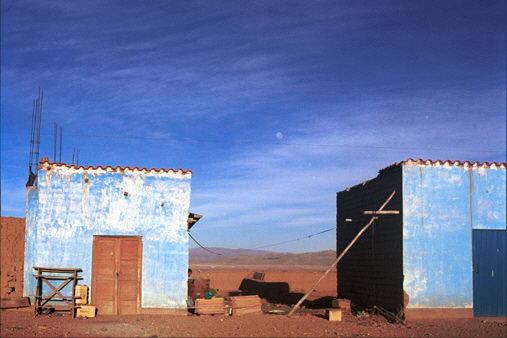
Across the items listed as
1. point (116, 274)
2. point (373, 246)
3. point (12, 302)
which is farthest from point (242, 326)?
point (12, 302)

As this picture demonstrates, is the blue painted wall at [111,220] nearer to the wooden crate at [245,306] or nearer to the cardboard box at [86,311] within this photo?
the cardboard box at [86,311]

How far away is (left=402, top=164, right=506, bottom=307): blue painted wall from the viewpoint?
17.0 meters

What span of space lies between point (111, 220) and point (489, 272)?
486 inches

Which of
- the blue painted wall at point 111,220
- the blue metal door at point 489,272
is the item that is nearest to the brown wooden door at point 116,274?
the blue painted wall at point 111,220

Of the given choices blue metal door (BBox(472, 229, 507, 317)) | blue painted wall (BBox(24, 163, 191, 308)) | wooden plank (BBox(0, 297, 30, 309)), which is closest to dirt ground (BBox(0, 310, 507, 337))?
wooden plank (BBox(0, 297, 30, 309))

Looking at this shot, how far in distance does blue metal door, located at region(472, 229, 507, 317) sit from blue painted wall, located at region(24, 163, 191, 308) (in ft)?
30.8

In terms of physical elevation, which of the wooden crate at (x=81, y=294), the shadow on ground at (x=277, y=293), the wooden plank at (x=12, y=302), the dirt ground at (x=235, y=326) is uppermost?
the wooden crate at (x=81, y=294)

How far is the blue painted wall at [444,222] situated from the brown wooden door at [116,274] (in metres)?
8.54

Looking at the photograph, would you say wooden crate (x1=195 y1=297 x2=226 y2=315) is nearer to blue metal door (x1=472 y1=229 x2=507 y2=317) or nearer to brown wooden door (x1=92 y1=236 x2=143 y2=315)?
brown wooden door (x1=92 y1=236 x2=143 y2=315)

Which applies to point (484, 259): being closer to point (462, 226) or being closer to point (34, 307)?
point (462, 226)

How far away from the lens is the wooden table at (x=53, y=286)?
1661 centimetres

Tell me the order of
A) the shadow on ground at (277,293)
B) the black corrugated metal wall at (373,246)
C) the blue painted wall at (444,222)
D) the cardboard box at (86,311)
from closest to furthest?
1. the cardboard box at (86,311)
2. the blue painted wall at (444,222)
3. the black corrugated metal wall at (373,246)
4. the shadow on ground at (277,293)

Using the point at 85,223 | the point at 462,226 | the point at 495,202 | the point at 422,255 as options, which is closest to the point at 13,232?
the point at 85,223

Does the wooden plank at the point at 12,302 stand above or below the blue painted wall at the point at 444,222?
below
